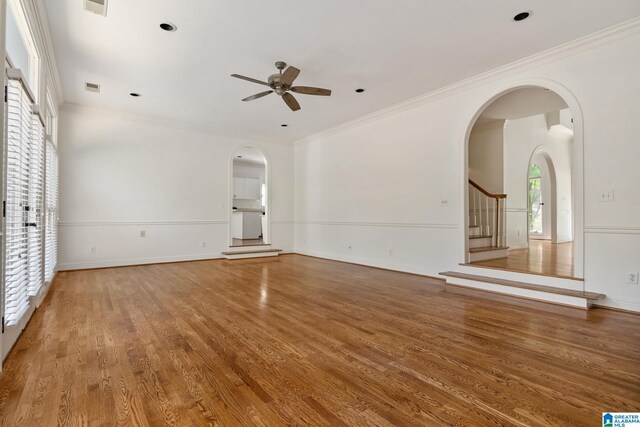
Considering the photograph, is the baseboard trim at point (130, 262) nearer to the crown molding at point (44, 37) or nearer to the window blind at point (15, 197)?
the crown molding at point (44, 37)

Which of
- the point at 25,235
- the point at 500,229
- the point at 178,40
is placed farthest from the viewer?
the point at 500,229

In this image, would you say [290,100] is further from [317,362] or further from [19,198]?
[317,362]

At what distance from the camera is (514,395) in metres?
1.69

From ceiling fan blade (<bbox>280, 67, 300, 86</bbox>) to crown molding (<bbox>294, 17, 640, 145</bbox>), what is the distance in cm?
235

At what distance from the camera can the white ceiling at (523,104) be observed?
4887 millimetres

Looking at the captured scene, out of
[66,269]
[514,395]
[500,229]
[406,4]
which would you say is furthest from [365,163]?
[66,269]

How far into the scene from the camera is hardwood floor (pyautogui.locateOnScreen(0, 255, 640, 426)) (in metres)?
1.55

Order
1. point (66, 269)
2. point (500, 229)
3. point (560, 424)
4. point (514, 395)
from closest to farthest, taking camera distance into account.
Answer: point (560, 424)
point (514, 395)
point (66, 269)
point (500, 229)

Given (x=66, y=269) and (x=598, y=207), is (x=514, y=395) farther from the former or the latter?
(x=66, y=269)

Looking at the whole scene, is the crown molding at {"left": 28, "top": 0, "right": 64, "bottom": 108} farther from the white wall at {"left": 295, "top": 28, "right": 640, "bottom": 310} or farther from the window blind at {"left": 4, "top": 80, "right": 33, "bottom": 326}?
the white wall at {"left": 295, "top": 28, "right": 640, "bottom": 310}

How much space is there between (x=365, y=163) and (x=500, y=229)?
9.58ft

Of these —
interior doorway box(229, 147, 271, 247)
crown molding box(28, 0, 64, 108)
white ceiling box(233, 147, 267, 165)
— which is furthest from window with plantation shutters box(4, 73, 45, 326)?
interior doorway box(229, 147, 271, 247)

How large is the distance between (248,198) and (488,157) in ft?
25.8

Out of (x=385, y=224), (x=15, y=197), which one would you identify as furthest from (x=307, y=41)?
(x=385, y=224)
